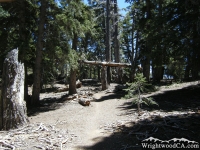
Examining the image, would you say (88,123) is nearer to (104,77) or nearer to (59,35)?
(59,35)

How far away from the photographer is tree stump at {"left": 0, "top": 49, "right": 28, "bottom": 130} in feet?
23.2

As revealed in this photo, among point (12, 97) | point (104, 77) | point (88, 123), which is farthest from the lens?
point (104, 77)

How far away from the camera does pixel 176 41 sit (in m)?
10.4

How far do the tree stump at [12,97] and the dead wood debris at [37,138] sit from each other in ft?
1.34

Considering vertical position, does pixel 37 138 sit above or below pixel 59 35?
below

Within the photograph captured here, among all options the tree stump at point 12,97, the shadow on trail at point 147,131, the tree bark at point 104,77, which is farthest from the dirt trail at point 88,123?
the tree bark at point 104,77

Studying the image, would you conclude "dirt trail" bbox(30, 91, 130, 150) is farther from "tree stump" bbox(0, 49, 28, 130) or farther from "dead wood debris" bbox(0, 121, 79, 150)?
"tree stump" bbox(0, 49, 28, 130)

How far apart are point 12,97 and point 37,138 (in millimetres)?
2087

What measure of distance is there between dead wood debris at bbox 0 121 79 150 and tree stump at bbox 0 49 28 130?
16.1 inches

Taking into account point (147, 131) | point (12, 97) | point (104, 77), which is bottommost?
A: point (147, 131)

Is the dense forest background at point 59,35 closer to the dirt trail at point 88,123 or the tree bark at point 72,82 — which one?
the tree bark at point 72,82

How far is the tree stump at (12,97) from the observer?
706cm

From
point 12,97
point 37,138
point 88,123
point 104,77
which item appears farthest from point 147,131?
point 104,77

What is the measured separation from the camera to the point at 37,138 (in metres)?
6.02
